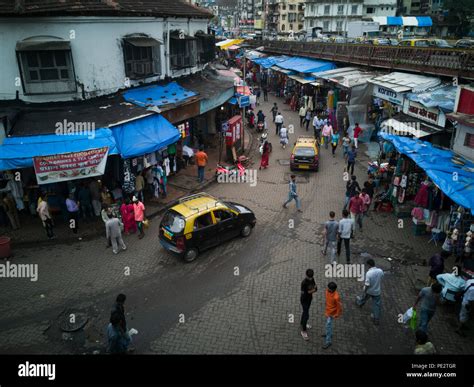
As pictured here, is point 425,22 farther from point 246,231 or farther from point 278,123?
point 246,231

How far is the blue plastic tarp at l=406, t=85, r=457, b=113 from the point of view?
47.9 ft

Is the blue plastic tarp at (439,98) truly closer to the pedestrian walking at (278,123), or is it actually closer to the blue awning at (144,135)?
the pedestrian walking at (278,123)

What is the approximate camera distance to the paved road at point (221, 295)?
844 centimetres

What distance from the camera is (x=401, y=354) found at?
797 cm

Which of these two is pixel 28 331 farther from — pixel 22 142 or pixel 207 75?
pixel 207 75

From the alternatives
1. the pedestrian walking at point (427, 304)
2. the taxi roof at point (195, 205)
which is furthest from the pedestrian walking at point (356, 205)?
the pedestrian walking at point (427, 304)

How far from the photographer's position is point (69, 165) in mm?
12469

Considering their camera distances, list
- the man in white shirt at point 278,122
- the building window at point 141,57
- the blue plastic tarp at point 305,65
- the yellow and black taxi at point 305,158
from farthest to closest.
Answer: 1. the blue plastic tarp at point 305,65
2. the man in white shirt at point 278,122
3. the yellow and black taxi at point 305,158
4. the building window at point 141,57

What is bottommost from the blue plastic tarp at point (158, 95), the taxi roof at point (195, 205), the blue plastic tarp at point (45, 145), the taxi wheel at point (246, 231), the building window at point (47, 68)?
the taxi wheel at point (246, 231)

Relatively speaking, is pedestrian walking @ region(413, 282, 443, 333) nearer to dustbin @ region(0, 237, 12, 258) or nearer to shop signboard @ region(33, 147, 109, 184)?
shop signboard @ region(33, 147, 109, 184)

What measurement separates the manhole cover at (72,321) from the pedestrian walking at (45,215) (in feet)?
13.8

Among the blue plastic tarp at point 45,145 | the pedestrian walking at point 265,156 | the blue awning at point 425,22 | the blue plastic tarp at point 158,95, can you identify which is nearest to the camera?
the blue plastic tarp at point 45,145

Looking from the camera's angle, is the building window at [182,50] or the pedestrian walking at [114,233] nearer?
the pedestrian walking at [114,233]
